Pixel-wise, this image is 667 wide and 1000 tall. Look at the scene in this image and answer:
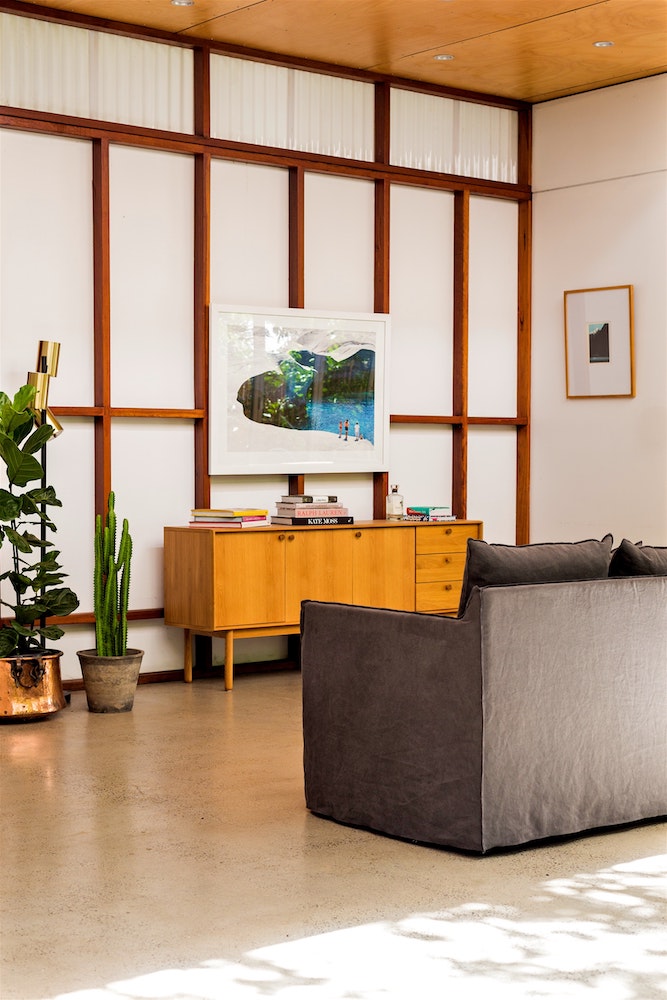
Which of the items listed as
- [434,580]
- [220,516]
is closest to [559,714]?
[220,516]

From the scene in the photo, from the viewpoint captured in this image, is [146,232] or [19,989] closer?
[19,989]

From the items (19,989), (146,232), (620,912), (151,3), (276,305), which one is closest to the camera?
(19,989)

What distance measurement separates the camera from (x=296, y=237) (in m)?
7.61

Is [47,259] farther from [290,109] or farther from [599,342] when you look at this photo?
[599,342]

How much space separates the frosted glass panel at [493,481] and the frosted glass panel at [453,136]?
1.67m

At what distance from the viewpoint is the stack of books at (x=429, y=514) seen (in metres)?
7.84

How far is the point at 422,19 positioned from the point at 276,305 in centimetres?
174

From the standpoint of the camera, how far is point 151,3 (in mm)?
6551

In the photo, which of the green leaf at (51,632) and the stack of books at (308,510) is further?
the stack of books at (308,510)

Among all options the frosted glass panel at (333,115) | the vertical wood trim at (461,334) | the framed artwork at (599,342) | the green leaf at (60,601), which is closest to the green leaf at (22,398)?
the green leaf at (60,601)

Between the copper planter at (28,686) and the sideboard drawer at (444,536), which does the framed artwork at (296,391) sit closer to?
the sideboard drawer at (444,536)

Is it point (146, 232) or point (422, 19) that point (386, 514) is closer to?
point (146, 232)

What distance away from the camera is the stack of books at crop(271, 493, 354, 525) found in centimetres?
711

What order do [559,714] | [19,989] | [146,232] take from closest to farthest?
[19,989] < [559,714] < [146,232]
